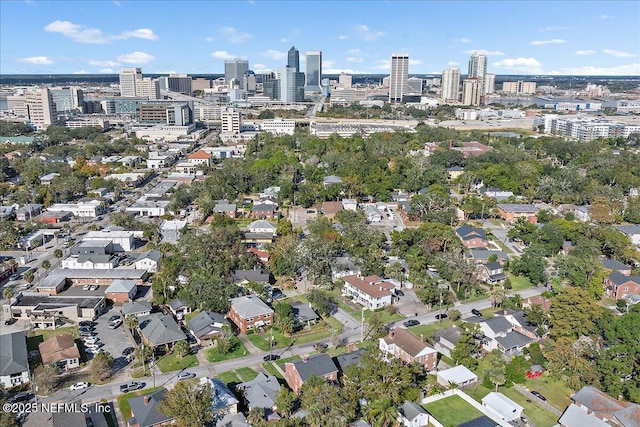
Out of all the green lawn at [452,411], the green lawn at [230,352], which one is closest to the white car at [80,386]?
the green lawn at [230,352]

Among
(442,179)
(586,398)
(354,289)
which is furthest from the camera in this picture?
(442,179)

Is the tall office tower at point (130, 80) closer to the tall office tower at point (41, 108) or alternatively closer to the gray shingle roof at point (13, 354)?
the tall office tower at point (41, 108)

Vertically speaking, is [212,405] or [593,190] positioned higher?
[593,190]

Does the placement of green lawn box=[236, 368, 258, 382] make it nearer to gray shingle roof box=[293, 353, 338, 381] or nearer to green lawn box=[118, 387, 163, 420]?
gray shingle roof box=[293, 353, 338, 381]

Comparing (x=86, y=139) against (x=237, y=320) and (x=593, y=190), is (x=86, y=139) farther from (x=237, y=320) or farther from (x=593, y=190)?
(x=593, y=190)

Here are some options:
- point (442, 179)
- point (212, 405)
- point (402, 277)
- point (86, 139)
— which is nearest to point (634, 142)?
point (442, 179)

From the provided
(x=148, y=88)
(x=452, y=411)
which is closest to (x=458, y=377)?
(x=452, y=411)
